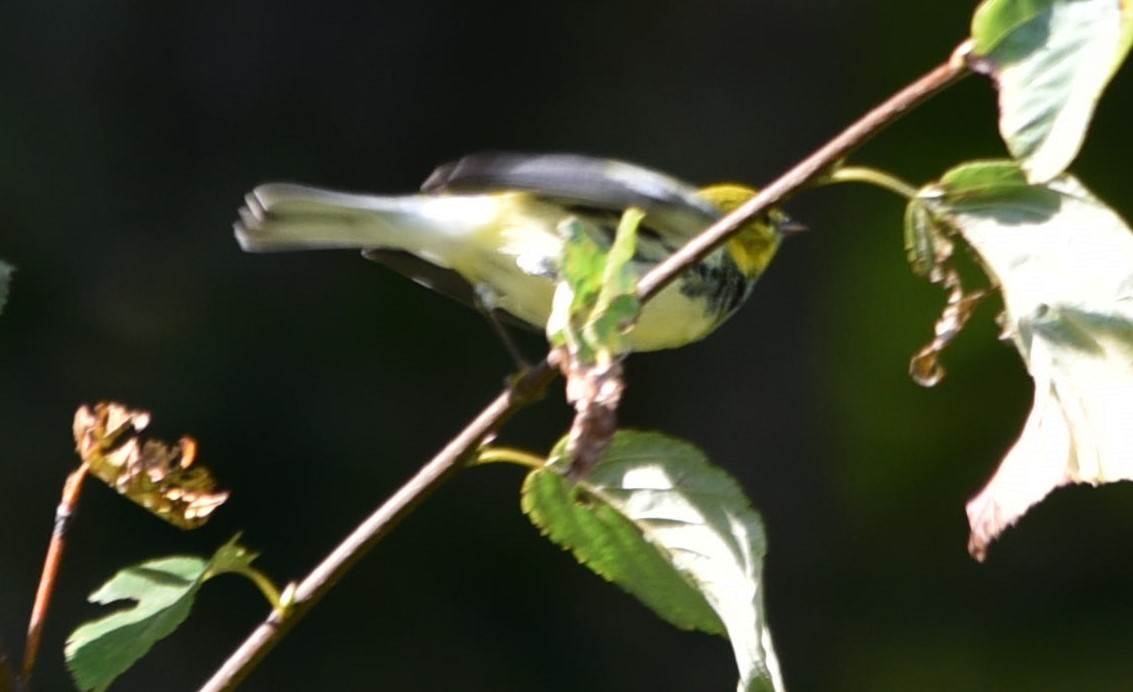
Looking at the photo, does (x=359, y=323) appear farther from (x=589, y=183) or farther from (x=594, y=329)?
(x=594, y=329)

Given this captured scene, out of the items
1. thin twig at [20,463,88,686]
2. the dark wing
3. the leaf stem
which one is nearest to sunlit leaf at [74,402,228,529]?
thin twig at [20,463,88,686]

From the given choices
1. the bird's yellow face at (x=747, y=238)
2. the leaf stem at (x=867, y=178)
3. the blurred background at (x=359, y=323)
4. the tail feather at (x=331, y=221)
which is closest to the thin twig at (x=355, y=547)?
the leaf stem at (x=867, y=178)

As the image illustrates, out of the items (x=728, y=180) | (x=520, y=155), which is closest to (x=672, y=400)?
(x=728, y=180)

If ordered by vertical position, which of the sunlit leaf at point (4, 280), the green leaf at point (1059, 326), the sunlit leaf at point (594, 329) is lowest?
the green leaf at point (1059, 326)

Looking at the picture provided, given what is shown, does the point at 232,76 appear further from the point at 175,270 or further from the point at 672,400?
the point at 672,400

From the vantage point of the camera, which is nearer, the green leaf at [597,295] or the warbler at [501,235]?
the green leaf at [597,295]

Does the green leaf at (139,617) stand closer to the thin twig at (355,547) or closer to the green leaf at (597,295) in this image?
the thin twig at (355,547)

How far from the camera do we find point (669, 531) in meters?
0.70

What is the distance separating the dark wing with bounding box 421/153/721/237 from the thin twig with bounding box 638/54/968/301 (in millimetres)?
424

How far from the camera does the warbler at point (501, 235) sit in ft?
3.82

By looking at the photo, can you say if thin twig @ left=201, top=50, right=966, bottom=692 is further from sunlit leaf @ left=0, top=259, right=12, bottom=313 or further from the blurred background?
the blurred background

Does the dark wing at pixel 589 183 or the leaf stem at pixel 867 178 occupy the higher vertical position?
the leaf stem at pixel 867 178

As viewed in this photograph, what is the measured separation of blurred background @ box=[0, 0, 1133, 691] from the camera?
241cm

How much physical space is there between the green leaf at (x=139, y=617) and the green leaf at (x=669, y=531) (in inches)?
6.1
